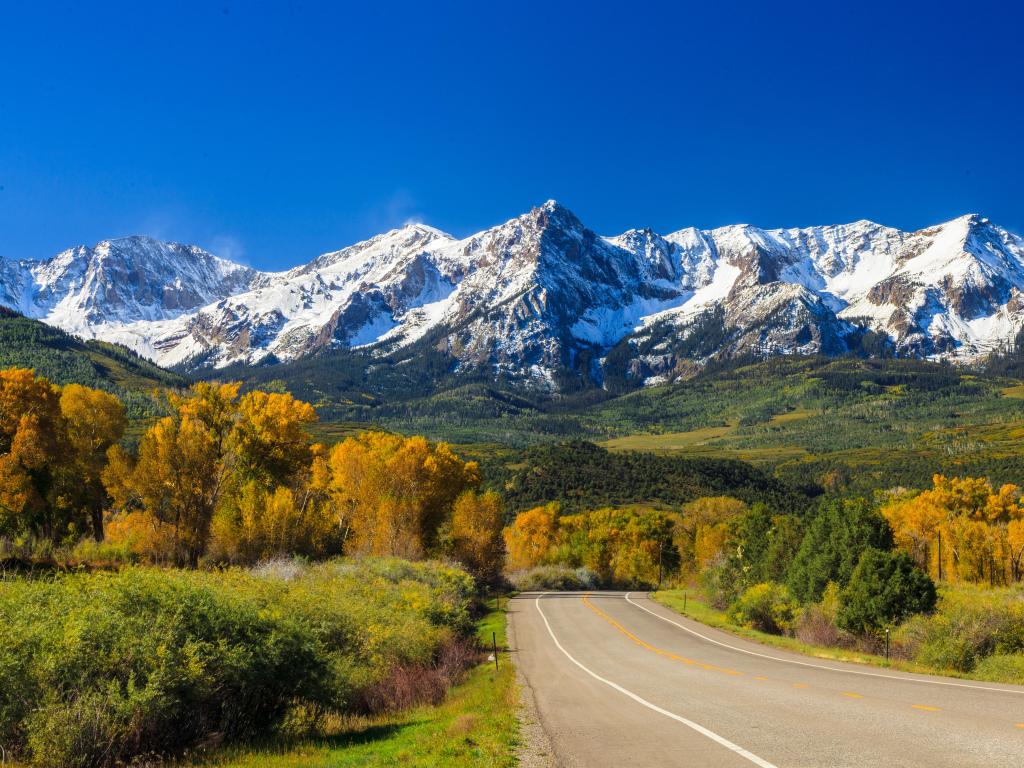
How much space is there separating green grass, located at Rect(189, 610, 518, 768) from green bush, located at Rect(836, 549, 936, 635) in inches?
832

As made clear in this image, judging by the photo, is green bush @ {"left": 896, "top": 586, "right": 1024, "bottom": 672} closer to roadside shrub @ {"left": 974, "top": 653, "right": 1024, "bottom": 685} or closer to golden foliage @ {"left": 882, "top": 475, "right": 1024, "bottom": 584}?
roadside shrub @ {"left": 974, "top": 653, "right": 1024, "bottom": 685}

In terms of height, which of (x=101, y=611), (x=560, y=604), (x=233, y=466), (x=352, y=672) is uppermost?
(x=233, y=466)

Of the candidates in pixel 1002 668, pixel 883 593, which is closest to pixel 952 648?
pixel 1002 668

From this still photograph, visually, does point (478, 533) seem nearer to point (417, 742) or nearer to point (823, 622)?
point (823, 622)

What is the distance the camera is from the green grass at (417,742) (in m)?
12.2

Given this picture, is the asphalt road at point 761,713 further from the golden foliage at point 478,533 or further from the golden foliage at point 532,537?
the golden foliage at point 532,537

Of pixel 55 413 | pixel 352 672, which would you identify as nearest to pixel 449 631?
pixel 352 672

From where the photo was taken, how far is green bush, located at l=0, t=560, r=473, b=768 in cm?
1116

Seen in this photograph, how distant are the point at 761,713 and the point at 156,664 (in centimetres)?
1134

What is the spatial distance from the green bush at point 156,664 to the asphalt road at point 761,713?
570 centimetres

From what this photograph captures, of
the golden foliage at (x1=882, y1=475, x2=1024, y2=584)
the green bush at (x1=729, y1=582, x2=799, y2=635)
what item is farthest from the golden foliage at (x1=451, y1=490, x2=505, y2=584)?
the golden foliage at (x1=882, y1=475, x2=1024, y2=584)

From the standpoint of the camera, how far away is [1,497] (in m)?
34.7

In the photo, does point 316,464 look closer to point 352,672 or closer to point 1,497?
point 1,497

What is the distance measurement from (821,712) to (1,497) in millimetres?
36702
